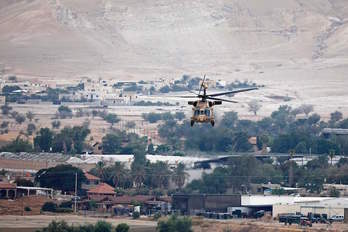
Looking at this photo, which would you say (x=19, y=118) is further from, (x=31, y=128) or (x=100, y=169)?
(x=100, y=169)

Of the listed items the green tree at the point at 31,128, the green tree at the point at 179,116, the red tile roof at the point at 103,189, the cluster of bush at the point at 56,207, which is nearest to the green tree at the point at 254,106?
the green tree at the point at 179,116

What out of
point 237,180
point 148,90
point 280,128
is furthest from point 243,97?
point 237,180

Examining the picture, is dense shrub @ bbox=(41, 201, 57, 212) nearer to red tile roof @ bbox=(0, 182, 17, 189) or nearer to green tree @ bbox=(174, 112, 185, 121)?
red tile roof @ bbox=(0, 182, 17, 189)

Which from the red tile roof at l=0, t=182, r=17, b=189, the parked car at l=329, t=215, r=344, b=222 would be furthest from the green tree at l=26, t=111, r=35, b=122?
the parked car at l=329, t=215, r=344, b=222

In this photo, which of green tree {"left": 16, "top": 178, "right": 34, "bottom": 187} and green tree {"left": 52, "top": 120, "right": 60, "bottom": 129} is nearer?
green tree {"left": 16, "top": 178, "right": 34, "bottom": 187}

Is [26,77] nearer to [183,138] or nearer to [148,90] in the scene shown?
[148,90]

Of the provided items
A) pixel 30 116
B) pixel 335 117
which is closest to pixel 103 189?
pixel 30 116
